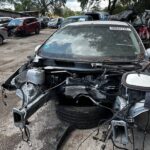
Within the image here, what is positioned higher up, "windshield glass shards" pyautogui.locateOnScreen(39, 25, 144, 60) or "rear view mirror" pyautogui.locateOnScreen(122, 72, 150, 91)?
"windshield glass shards" pyautogui.locateOnScreen(39, 25, 144, 60)

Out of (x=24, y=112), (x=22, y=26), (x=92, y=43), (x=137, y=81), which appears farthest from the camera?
(x=22, y=26)

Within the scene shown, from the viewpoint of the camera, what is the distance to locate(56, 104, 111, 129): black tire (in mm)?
4660

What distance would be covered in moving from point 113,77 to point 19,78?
1411 mm

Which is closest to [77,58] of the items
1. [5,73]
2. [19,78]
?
[19,78]

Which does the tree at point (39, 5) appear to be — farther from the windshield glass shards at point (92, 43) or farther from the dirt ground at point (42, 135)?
the dirt ground at point (42, 135)

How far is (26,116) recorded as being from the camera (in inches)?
160

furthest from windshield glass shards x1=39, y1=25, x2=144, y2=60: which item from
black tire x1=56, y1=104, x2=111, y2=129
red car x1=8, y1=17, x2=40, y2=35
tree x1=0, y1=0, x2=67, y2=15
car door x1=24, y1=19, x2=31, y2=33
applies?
tree x1=0, y1=0, x2=67, y2=15

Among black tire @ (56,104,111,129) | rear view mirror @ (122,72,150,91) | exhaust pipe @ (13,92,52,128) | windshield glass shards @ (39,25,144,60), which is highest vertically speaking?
windshield glass shards @ (39,25,144,60)

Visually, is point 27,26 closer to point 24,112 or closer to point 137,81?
point 24,112

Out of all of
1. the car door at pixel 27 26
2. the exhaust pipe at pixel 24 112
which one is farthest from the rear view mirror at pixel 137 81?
the car door at pixel 27 26

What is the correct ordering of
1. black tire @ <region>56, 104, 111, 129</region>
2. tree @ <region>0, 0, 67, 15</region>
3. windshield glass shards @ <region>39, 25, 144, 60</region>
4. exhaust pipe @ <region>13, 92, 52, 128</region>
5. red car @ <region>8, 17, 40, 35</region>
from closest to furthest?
exhaust pipe @ <region>13, 92, 52, 128</region> < black tire @ <region>56, 104, 111, 129</region> < windshield glass shards @ <region>39, 25, 144, 60</region> < red car @ <region>8, 17, 40, 35</region> < tree @ <region>0, 0, 67, 15</region>

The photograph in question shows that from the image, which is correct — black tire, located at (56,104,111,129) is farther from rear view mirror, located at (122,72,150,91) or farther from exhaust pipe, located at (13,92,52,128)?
rear view mirror, located at (122,72,150,91)

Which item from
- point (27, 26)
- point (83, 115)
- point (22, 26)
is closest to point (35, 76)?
point (83, 115)

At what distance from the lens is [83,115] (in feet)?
15.3
